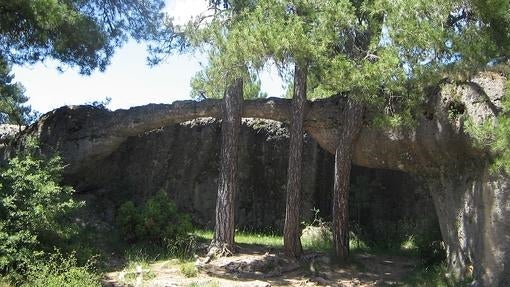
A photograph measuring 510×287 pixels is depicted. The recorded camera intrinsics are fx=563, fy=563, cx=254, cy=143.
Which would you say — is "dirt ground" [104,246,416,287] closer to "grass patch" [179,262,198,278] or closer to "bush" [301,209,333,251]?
"grass patch" [179,262,198,278]

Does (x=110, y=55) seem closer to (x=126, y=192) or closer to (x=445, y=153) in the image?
(x=126, y=192)

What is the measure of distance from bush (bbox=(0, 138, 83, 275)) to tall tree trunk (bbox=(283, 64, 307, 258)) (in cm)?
401

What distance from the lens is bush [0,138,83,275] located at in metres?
8.66

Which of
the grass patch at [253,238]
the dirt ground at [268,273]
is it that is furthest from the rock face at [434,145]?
the grass patch at [253,238]

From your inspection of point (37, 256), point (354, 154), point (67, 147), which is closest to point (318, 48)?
point (354, 154)

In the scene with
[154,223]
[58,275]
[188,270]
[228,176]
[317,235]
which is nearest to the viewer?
[58,275]

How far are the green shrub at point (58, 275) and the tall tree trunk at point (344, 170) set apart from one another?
4749mm

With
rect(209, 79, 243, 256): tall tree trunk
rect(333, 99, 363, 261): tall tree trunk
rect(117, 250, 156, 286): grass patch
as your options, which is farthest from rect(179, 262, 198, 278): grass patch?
rect(333, 99, 363, 261): tall tree trunk

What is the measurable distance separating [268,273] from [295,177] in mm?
1988

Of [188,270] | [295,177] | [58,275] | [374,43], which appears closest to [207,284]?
[188,270]

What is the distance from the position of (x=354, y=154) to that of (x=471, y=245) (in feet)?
10.2

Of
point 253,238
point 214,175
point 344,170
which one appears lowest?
point 253,238

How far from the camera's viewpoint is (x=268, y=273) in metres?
10.4

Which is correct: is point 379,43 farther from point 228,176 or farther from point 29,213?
point 29,213
